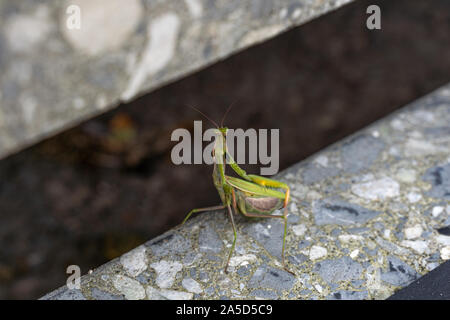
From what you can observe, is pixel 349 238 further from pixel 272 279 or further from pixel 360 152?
pixel 360 152

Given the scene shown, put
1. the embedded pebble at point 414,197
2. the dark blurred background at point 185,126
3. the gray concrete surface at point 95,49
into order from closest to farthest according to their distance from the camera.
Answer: the gray concrete surface at point 95,49 → the embedded pebble at point 414,197 → the dark blurred background at point 185,126

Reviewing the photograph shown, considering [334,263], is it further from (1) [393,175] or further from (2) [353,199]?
(1) [393,175]

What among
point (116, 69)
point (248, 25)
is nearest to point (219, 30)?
point (248, 25)

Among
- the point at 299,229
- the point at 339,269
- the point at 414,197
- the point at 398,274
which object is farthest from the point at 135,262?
the point at 414,197

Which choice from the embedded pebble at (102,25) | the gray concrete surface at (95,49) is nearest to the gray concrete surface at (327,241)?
the gray concrete surface at (95,49)

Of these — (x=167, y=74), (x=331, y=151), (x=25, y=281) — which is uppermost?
(x=167, y=74)

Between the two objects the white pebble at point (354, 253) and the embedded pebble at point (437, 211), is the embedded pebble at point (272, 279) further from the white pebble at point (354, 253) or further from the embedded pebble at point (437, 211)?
the embedded pebble at point (437, 211)

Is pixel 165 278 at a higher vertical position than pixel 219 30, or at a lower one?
lower
